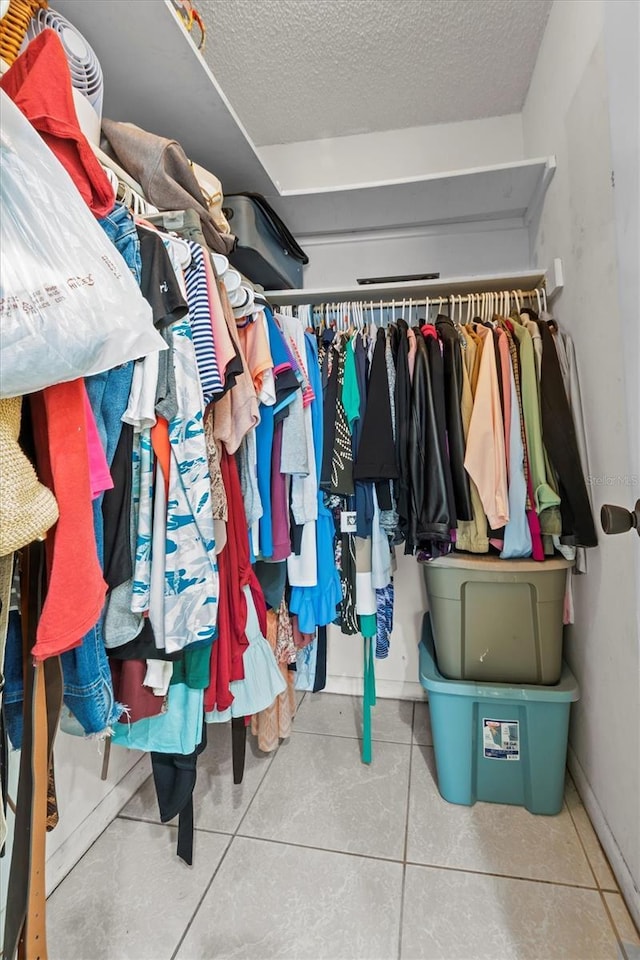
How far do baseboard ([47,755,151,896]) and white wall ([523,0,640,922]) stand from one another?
53.3 inches

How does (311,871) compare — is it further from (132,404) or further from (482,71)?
(482,71)

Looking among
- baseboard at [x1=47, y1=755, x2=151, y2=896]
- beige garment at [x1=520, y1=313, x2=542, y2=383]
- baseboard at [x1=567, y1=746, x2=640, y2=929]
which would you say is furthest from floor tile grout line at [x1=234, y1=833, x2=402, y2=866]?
beige garment at [x1=520, y1=313, x2=542, y2=383]

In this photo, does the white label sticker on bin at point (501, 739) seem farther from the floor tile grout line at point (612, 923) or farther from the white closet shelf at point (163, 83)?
the white closet shelf at point (163, 83)

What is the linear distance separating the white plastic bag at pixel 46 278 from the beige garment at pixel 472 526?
3.52ft

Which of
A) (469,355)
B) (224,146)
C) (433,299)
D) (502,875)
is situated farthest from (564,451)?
(224,146)

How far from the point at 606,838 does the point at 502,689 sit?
0.41 m

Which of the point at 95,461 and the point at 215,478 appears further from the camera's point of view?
the point at 215,478

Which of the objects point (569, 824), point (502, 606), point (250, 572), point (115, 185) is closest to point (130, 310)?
point (115, 185)

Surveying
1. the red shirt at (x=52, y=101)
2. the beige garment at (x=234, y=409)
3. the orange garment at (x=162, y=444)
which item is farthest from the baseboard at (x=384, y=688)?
the red shirt at (x=52, y=101)

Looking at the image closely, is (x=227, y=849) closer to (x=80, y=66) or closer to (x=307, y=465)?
(x=307, y=465)

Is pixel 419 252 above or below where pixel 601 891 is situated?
above

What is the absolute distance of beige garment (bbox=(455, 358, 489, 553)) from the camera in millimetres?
1361

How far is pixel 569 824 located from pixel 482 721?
345 mm

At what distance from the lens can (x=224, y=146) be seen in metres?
1.42
